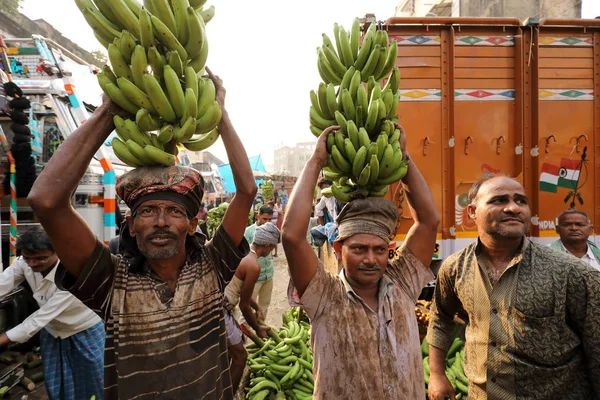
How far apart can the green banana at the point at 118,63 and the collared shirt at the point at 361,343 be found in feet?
4.43

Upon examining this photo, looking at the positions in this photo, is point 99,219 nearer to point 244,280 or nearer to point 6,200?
point 6,200

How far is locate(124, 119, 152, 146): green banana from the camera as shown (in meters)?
1.63

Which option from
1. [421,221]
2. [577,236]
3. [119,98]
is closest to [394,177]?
[421,221]

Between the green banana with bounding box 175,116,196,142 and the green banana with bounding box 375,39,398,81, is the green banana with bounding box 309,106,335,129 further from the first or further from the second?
the green banana with bounding box 175,116,196,142

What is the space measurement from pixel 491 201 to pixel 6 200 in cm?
573

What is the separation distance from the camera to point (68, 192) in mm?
1523

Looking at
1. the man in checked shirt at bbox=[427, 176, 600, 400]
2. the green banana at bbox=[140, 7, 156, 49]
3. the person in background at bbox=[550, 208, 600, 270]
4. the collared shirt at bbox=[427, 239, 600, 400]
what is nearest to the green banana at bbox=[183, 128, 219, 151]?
the green banana at bbox=[140, 7, 156, 49]

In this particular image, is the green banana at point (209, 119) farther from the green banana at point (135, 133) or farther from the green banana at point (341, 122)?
the green banana at point (341, 122)

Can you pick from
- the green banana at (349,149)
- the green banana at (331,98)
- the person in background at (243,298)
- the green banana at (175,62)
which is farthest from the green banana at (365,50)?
the person in background at (243,298)

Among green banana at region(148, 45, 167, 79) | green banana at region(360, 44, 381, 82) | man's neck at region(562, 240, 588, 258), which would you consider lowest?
man's neck at region(562, 240, 588, 258)

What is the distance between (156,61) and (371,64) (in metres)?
1.28

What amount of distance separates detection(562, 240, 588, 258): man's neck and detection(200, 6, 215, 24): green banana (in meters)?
3.74

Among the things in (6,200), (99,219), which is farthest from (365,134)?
(6,200)

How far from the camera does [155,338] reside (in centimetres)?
167
